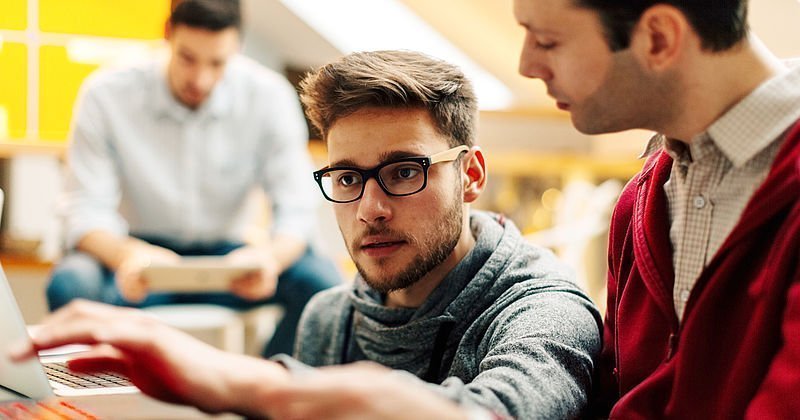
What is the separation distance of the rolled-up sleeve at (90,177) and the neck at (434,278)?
1.67 meters

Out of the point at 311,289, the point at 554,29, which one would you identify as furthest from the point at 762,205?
the point at 311,289

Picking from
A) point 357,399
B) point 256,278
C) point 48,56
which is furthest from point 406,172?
point 48,56

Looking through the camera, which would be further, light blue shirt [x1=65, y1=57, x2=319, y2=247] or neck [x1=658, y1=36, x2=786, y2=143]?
light blue shirt [x1=65, y1=57, x2=319, y2=247]

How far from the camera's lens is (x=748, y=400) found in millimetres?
910

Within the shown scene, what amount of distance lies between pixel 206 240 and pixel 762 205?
238 centimetres

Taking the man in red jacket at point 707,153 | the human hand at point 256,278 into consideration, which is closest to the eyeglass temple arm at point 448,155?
the man in red jacket at point 707,153

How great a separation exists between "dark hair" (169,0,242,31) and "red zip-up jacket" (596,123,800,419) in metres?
2.00

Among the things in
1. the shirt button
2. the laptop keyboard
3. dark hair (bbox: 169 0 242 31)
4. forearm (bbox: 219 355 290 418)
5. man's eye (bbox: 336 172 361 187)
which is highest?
dark hair (bbox: 169 0 242 31)

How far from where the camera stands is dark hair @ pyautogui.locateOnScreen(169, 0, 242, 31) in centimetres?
286

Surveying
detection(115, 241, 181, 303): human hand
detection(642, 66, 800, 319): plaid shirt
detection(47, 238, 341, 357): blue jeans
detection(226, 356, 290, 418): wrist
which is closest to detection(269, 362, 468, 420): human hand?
detection(226, 356, 290, 418): wrist

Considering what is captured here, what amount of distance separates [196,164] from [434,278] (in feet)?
6.16

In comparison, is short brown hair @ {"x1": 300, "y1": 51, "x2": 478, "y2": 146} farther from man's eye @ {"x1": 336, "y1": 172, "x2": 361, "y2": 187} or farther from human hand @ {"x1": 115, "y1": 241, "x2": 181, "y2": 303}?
human hand @ {"x1": 115, "y1": 241, "x2": 181, "y2": 303}

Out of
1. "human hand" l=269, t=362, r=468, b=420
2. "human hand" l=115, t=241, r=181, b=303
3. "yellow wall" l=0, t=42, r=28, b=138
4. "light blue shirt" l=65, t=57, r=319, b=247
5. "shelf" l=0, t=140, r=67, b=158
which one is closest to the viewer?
"human hand" l=269, t=362, r=468, b=420

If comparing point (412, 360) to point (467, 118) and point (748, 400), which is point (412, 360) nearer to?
point (467, 118)
